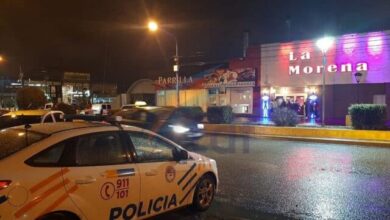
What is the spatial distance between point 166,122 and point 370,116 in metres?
9.85

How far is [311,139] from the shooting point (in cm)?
1784

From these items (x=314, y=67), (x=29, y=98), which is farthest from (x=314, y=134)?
(x=29, y=98)

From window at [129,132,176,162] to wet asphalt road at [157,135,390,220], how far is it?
0.87 metres

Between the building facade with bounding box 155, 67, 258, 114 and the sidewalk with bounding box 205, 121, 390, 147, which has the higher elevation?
the building facade with bounding box 155, 67, 258, 114

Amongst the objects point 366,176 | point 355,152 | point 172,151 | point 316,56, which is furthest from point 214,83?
point 172,151

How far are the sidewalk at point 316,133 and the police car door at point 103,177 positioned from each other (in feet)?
44.0

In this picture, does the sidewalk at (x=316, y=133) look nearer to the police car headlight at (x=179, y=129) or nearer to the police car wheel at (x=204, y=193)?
the police car headlight at (x=179, y=129)

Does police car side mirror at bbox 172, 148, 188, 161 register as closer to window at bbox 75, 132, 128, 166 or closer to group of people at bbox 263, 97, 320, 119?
window at bbox 75, 132, 128, 166

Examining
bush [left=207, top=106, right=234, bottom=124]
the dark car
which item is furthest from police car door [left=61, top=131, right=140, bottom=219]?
bush [left=207, top=106, right=234, bottom=124]

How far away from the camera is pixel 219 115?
898 inches

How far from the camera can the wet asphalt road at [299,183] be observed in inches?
259

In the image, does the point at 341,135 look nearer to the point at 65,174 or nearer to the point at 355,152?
the point at 355,152

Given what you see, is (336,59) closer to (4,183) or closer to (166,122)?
(166,122)

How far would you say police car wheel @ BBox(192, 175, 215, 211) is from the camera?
6.36 m
